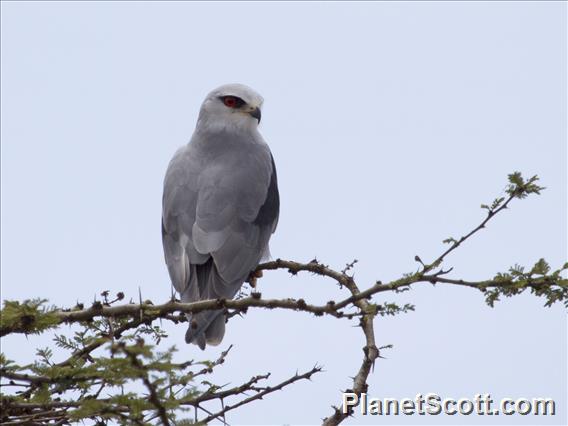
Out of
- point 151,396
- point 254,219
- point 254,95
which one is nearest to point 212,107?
point 254,95

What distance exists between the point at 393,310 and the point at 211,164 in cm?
356

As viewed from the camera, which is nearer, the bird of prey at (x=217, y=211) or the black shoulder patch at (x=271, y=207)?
the bird of prey at (x=217, y=211)

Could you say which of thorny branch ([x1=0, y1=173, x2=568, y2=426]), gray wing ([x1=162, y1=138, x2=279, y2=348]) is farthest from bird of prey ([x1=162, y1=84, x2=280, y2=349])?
thorny branch ([x1=0, y1=173, x2=568, y2=426])

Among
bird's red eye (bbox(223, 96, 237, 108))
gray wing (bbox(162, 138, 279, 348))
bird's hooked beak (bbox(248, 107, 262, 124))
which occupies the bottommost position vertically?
gray wing (bbox(162, 138, 279, 348))

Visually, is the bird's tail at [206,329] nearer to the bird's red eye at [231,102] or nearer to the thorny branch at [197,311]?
the thorny branch at [197,311]

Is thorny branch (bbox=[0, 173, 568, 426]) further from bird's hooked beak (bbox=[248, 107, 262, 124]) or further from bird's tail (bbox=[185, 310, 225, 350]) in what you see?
bird's hooked beak (bbox=[248, 107, 262, 124])

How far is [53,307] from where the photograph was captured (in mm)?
3705

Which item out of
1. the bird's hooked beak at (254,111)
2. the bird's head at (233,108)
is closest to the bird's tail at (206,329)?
the bird's head at (233,108)

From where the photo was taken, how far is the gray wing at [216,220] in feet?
21.2

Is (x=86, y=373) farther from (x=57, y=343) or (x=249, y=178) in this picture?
(x=249, y=178)

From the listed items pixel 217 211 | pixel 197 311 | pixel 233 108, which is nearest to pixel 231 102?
pixel 233 108

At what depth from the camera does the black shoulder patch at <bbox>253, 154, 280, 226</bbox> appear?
7.10 meters

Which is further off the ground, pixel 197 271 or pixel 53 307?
pixel 197 271

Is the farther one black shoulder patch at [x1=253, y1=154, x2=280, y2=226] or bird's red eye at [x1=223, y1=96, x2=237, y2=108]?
bird's red eye at [x1=223, y1=96, x2=237, y2=108]
